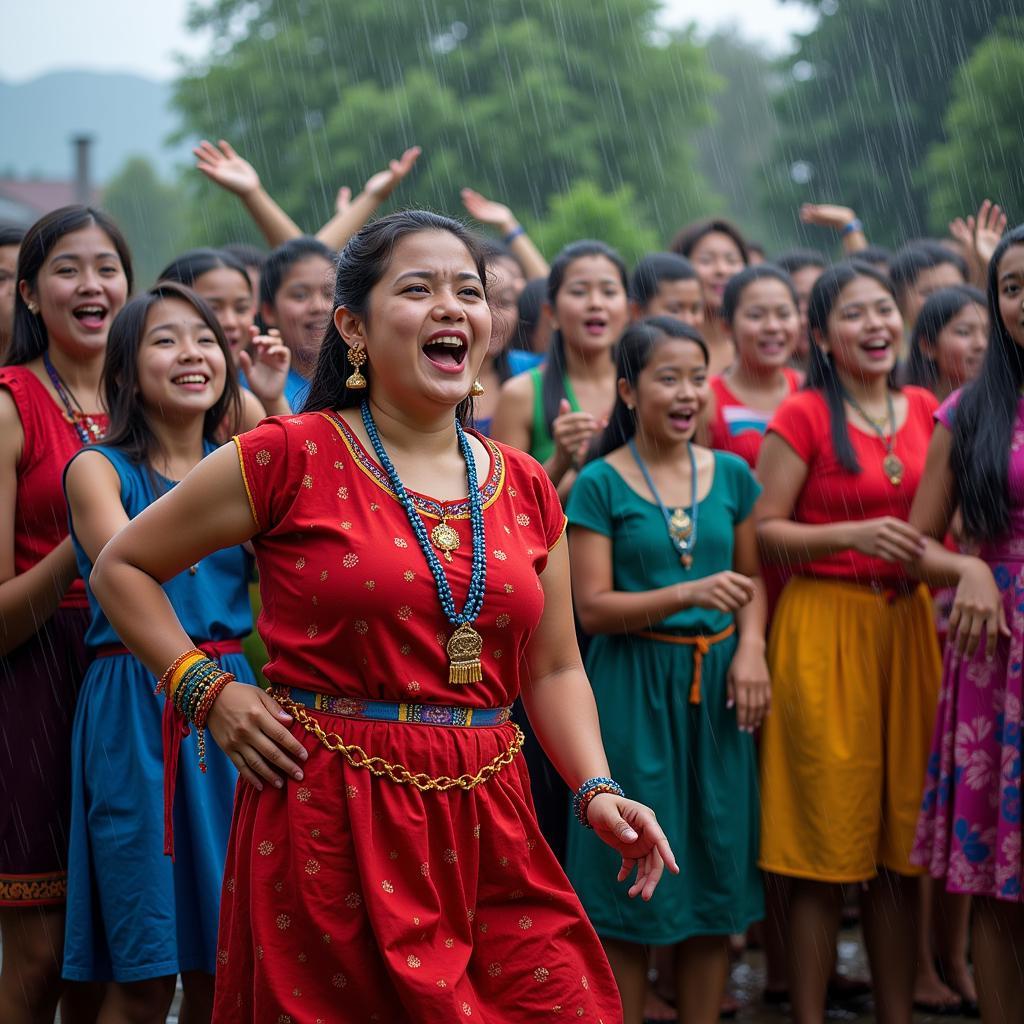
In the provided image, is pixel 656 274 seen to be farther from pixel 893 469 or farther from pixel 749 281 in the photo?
pixel 893 469

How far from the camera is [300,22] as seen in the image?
3600cm

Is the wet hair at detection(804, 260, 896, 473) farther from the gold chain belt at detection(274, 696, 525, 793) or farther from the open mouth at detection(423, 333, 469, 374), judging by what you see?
the gold chain belt at detection(274, 696, 525, 793)

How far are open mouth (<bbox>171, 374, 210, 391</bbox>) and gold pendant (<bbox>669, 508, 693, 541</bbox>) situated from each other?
1.59 meters

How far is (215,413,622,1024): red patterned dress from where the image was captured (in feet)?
9.00

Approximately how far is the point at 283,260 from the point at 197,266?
0.38 metres

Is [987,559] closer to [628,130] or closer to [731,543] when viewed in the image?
[731,543]

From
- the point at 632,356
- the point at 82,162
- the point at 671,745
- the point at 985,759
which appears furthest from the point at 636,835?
the point at 82,162

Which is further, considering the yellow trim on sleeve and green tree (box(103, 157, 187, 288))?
green tree (box(103, 157, 187, 288))

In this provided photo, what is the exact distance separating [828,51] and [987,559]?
28.3 m

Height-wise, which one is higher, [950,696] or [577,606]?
[577,606]

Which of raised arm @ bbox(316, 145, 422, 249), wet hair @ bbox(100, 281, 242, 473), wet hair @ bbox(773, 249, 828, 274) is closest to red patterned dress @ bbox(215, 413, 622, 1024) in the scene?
wet hair @ bbox(100, 281, 242, 473)

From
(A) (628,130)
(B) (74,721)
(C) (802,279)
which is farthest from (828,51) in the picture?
(B) (74,721)

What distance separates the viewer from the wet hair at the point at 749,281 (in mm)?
5918

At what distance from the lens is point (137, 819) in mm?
3834
